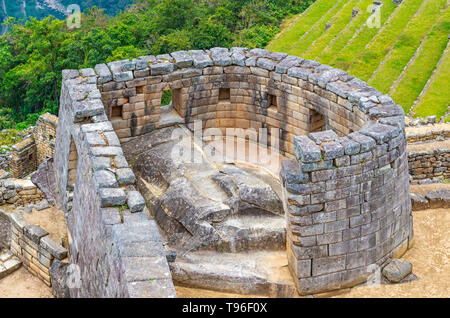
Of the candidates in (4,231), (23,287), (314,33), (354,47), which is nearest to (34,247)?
(23,287)

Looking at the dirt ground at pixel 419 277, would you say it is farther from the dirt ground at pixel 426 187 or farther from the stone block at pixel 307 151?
the stone block at pixel 307 151

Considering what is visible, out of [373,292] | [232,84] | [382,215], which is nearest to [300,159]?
[382,215]

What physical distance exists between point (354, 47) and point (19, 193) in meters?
24.0

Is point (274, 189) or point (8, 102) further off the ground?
point (274, 189)

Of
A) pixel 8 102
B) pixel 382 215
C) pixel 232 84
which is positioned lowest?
pixel 8 102

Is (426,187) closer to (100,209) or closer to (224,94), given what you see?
(224,94)

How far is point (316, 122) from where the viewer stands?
51.9 feet

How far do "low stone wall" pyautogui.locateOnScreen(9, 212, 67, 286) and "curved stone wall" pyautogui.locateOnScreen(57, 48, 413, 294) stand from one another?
9.29 feet

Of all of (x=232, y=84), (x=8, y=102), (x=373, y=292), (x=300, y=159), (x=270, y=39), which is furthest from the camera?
(x=270, y=39)

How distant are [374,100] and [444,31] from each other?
24.4 meters

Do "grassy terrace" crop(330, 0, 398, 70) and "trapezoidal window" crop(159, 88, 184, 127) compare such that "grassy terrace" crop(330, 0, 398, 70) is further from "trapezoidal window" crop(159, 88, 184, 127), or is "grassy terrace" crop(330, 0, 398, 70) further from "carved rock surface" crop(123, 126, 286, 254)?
"carved rock surface" crop(123, 126, 286, 254)

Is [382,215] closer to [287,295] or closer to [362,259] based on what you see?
[362,259]

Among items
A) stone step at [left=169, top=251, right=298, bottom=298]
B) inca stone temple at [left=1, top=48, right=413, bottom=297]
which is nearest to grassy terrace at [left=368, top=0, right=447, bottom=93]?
inca stone temple at [left=1, top=48, right=413, bottom=297]

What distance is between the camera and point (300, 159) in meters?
11.8
